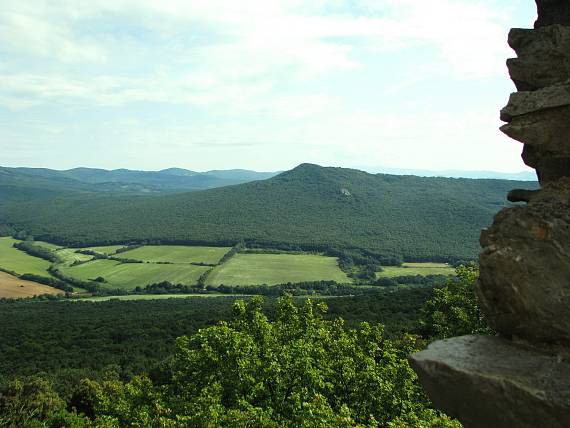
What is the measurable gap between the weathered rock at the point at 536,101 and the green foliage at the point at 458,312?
64.9 ft

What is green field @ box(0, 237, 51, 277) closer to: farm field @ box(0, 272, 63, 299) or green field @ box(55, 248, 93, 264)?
green field @ box(55, 248, 93, 264)

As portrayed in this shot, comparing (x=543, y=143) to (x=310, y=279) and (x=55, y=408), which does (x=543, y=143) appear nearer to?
(x=55, y=408)

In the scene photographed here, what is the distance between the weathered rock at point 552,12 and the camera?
23.2ft

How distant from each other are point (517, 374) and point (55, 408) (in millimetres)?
57028

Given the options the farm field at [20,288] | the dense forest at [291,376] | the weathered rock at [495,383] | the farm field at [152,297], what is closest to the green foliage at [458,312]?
the dense forest at [291,376]

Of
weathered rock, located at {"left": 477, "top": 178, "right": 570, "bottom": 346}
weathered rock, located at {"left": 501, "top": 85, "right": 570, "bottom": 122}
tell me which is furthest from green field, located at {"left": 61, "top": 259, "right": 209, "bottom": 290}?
weathered rock, located at {"left": 477, "top": 178, "right": 570, "bottom": 346}

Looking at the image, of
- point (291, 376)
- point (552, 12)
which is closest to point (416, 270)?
point (291, 376)

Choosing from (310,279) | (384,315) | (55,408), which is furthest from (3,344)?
(310,279)

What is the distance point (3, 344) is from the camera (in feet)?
271

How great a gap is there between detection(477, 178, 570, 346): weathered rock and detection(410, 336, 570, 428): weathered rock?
0.33m

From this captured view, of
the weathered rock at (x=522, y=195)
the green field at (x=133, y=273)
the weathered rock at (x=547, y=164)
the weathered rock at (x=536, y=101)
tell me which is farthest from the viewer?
the green field at (x=133, y=273)

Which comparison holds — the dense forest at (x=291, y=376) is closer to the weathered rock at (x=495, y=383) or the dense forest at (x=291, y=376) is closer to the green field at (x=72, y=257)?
the weathered rock at (x=495, y=383)

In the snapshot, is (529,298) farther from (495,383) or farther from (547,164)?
(547,164)

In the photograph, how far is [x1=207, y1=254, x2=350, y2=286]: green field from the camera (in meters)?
152
